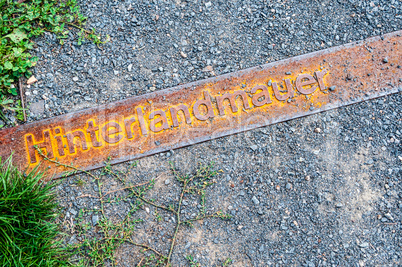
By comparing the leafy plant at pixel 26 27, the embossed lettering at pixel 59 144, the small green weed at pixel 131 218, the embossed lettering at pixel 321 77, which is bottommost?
the small green weed at pixel 131 218

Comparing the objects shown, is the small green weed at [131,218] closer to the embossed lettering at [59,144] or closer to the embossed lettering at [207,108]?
the embossed lettering at [59,144]

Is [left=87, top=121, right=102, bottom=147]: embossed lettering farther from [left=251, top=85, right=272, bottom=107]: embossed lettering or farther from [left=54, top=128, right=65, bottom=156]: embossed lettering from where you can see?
[left=251, top=85, right=272, bottom=107]: embossed lettering

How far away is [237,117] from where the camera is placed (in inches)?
90.2

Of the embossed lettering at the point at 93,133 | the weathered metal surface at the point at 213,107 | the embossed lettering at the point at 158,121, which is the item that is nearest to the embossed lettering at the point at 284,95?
the weathered metal surface at the point at 213,107

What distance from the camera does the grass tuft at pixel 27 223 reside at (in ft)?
6.37

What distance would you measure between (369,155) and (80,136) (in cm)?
214

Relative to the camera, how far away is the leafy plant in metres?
2.33

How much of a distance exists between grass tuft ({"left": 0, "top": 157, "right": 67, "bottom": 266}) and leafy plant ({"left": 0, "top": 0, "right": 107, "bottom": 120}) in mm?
689

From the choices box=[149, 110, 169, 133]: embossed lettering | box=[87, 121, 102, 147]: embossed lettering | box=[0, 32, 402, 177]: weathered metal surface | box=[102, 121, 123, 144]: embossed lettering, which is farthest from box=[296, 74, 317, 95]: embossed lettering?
box=[87, 121, 102, 147]: embossed lettering

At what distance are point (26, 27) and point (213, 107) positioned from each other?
159cm

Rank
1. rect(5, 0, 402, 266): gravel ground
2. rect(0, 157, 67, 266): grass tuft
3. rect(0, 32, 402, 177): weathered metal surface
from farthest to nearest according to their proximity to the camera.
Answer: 1. rect(0, 32, 402, 177): weathered metal surface
2. rect(5, 0, 402, 266): gravel ground
3. rect(0, 157, 67, 266): grass tuft

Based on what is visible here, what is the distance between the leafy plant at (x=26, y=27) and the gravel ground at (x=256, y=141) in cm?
9

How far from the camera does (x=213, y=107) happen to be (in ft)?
7.59

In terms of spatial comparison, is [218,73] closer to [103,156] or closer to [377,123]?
[103,156]
